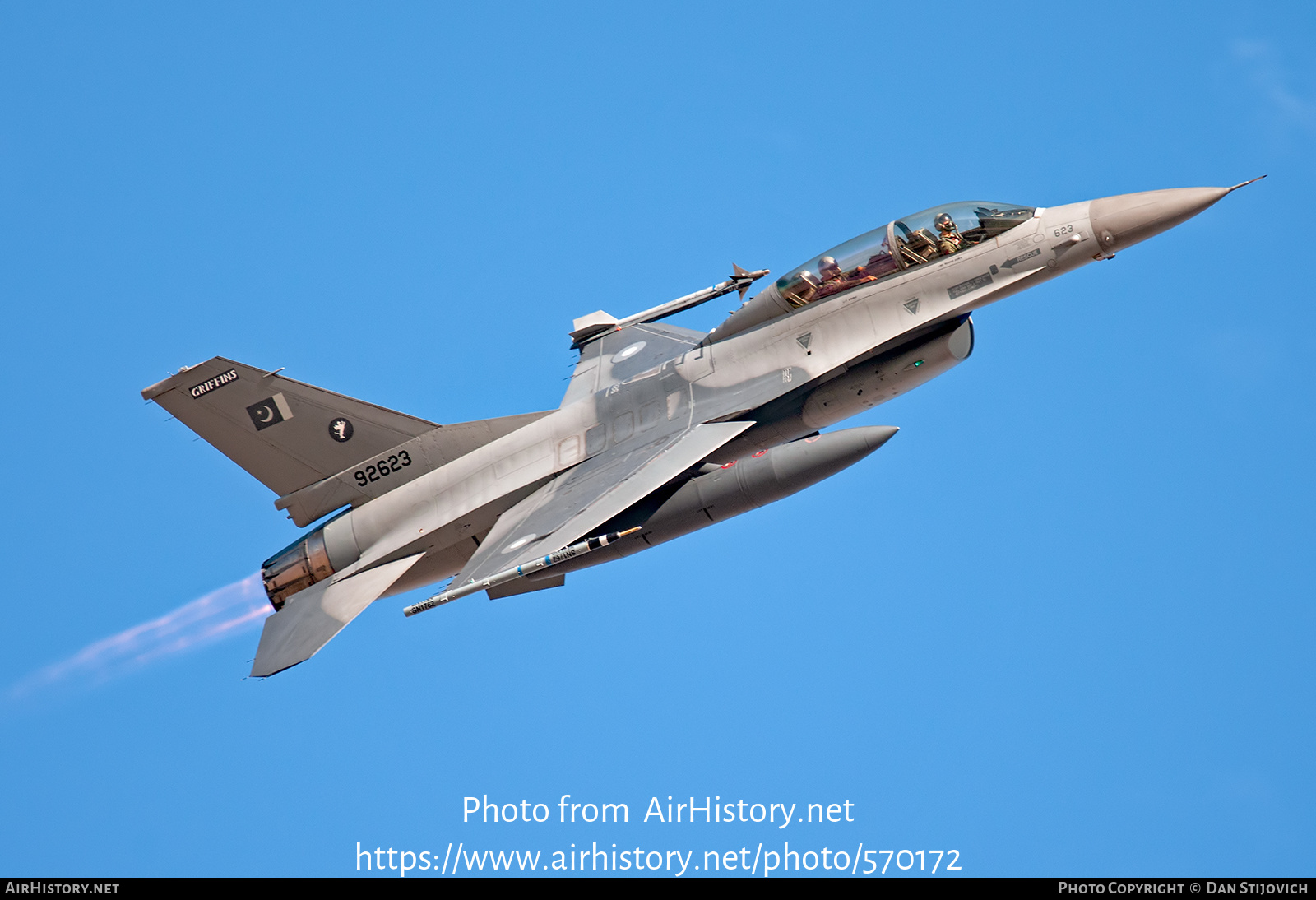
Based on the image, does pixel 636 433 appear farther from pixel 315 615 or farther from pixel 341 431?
pixel 315 615

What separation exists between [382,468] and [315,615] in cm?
255

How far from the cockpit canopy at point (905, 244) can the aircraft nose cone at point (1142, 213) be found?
99 centimetres

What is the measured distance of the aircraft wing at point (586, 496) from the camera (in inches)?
790

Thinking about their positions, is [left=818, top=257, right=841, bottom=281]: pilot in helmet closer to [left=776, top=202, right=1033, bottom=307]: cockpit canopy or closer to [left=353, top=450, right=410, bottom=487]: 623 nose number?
[left=776, top=202, right=1033, bottom=307]: cockpit canopy

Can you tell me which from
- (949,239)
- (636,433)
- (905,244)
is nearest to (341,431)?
(636,433)

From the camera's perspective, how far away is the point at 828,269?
21125 millimetres

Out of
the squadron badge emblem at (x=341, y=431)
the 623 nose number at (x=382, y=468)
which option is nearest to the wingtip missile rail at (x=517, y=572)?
the 623 nose number at (x=382, y=468)

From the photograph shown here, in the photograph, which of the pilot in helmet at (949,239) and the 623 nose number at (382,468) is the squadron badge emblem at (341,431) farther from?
the pilot in helmet at (949,239)

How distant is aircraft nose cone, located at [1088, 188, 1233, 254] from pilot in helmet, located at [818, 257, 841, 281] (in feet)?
11.3

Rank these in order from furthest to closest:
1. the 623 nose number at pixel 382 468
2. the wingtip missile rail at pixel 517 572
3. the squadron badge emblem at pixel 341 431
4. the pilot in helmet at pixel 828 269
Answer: the squadron badge emblem at pixel 341 431 → the 623 nose number at pixel 382 468 → the pilot in helmet at pixel 828 269 → the wingtip missile rail at pixel 517 572
